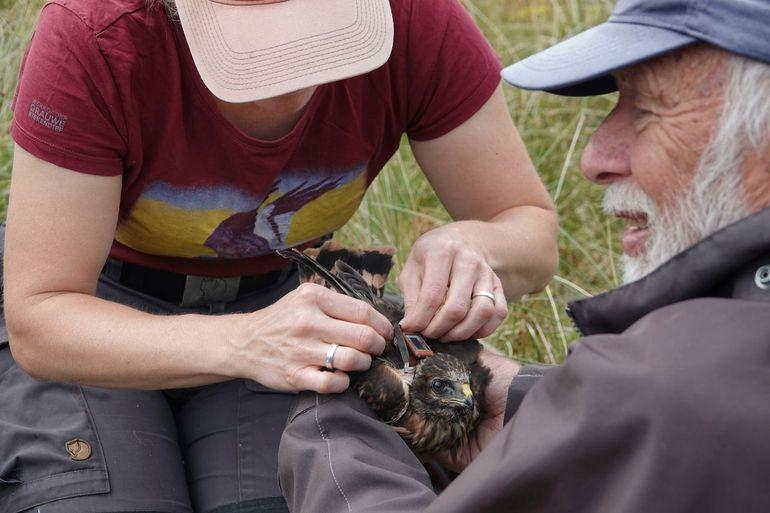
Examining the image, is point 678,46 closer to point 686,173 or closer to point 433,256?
point 686,173

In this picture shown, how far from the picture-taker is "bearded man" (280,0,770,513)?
150 cm

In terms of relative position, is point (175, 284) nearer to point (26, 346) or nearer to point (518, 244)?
point (26, 346)

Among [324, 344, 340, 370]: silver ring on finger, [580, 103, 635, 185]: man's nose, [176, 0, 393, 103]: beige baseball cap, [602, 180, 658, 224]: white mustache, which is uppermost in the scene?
[176, 0, 393, 103]: beige baseball cap

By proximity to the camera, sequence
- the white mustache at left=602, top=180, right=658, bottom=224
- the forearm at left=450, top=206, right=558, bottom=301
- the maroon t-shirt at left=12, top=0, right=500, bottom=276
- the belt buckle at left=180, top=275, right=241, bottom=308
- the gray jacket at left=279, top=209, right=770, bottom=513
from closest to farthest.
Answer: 1. the gray jacket at left=279, top=209, right=770, bottom=513
2. the white mustache at left=602, top=180, right=658, bottom=224
3. the maroon t-shirt at left=12, top=0, right=500, bottom=276
4. the forearm at left=450, top=206, right=558, bottom=301
5. the belt buckle at left=180, top=275, right=241, bottom=308

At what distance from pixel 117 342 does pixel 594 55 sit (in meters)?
1.42

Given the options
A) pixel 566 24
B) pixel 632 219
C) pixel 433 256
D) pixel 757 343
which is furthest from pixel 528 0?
pixel 757 343

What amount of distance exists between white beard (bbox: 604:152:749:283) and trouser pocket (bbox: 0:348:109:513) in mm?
1552

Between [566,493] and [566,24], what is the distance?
454 cm

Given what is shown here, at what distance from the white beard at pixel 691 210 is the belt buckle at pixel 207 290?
145cm

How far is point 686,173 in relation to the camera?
6.30 feet

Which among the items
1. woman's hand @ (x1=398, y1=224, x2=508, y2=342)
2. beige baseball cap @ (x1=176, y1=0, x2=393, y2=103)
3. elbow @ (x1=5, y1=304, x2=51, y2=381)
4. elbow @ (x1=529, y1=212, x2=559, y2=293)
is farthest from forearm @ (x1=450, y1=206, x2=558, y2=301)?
elbow @ (x1=5, y1=304, x2=51, y2=381)

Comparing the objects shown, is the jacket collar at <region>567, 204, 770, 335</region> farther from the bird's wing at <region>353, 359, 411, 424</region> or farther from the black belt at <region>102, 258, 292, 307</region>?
the black belt at <region>102, 258, 292, 307</region>

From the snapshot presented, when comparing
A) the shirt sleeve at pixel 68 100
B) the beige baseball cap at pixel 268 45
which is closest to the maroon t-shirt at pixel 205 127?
the shirt sleeve at pixel 68 100

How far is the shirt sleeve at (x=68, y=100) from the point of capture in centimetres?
255
